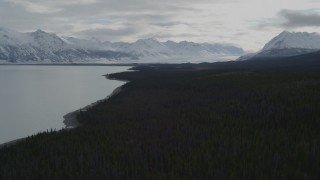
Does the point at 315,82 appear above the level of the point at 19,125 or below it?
above

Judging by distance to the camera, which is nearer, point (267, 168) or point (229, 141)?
point (267, 168)

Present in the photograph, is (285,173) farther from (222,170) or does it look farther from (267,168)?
(222,170)

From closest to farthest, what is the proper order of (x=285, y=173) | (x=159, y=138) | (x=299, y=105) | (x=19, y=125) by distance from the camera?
(x=285, y=173)
(x=159, y=138)
(x=299, y=105)
(x=19, y=125)

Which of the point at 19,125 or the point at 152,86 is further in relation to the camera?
the point at 152,86

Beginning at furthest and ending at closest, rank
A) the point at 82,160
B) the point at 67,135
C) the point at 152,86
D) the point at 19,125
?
the point at 152,86, the point at 19,125, the point at 67,135, the point at 82,160

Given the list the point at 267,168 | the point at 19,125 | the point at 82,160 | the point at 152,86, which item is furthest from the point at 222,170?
the point at 152,86

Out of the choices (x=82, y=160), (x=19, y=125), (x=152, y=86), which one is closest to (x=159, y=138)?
(x=82, y=160)

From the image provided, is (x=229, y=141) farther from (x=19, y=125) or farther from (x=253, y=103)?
(x=19, y=125)

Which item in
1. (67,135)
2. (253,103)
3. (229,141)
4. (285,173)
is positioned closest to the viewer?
(285,173)

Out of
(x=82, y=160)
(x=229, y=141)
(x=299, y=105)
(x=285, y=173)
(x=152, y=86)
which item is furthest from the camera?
(x=152, y=86)
